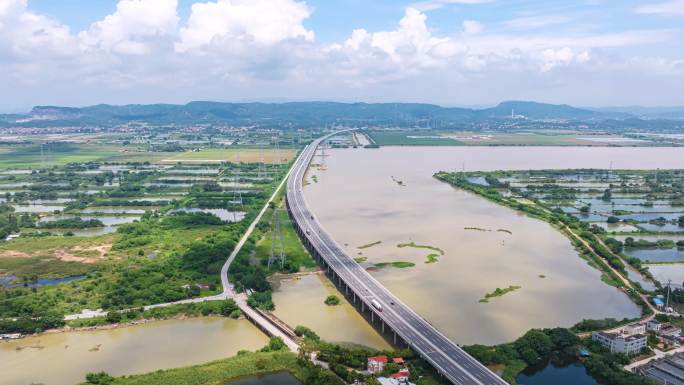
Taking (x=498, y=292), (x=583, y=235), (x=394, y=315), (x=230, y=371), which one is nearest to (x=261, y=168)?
(x=583, y=235)

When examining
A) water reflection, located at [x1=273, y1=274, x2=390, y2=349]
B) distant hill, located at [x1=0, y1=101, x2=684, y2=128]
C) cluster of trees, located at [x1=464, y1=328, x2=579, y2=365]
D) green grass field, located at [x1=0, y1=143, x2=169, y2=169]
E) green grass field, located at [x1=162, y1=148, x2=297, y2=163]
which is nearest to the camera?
cluster of trees, located at [x1=464, y1=328, x2=579, y2=365]

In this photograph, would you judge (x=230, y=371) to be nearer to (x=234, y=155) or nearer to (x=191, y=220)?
(x=191, y=220)

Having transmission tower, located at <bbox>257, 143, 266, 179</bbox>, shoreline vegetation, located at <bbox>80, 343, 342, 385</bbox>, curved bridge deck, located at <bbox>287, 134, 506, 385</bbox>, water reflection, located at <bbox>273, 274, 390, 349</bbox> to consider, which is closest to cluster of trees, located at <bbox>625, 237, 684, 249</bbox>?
curved bridge deck, located at <bbox>287, 134, 506, 385</bbox>

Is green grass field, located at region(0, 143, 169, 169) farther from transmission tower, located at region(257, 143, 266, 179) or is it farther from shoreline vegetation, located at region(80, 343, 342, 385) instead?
shoreline vegetation, located at region(80, 343, 342, 385)

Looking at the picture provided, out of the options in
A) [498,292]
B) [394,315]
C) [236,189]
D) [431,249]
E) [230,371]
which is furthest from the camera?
[236,189]

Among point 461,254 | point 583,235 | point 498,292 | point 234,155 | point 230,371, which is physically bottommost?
point 230,371
